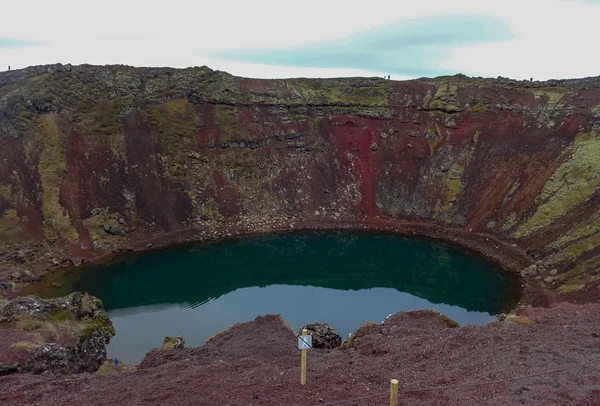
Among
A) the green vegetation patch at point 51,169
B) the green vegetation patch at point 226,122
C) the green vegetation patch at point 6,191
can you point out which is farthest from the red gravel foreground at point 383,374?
the green vegetation patch at point 226,122

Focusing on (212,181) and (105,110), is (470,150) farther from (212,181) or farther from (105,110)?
(105,110)

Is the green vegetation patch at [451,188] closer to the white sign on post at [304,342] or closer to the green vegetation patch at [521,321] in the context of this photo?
the green vegetation patch at [521,321]

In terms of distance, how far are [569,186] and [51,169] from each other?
5603 centimetres

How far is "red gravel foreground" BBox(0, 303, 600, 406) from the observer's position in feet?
43.3

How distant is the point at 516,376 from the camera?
544 inches

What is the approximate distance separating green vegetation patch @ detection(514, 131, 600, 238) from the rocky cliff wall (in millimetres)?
161

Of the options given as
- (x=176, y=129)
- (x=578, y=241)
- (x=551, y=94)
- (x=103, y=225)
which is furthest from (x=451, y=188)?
(x=103, y=225)

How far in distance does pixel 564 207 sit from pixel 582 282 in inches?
526

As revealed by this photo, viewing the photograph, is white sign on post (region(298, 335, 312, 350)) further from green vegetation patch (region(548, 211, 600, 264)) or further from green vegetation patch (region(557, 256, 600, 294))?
green vegetation patch (region(548, 211, 600, 264))

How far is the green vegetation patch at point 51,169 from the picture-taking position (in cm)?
4631

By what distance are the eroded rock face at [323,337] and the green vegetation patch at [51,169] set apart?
31.6 metres

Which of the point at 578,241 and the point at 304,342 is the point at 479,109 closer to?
→ the point at 578,241

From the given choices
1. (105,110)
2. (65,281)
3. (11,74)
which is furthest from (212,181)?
(11,74)

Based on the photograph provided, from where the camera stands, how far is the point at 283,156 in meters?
62.9
